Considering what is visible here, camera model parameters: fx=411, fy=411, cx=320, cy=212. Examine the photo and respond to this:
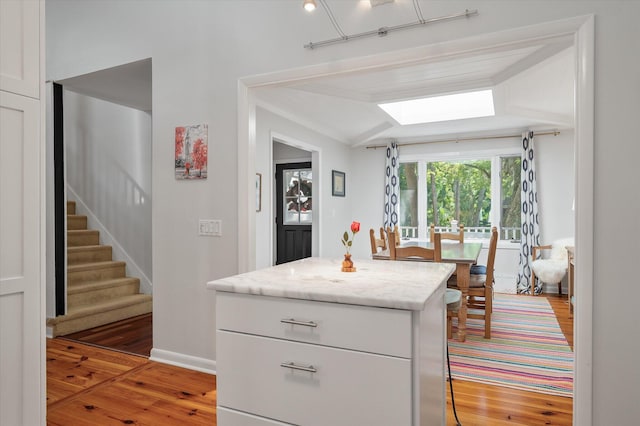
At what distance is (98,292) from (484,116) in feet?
16.7

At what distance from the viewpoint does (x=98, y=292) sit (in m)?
4.41

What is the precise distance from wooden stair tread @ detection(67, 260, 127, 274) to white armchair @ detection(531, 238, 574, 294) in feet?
17.5

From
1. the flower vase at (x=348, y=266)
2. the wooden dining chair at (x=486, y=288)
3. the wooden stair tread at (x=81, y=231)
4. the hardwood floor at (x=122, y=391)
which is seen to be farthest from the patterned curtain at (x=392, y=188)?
the flower vase at (x=348, y=266)

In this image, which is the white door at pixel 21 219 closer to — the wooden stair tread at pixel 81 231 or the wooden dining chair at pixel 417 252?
the wooden dining chair at pixel 417 252

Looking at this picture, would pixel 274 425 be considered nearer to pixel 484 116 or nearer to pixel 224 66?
pixel 224 66

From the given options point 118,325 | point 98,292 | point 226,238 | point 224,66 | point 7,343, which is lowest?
point 118,325

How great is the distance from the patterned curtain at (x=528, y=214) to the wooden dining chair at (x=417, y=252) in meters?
3.13

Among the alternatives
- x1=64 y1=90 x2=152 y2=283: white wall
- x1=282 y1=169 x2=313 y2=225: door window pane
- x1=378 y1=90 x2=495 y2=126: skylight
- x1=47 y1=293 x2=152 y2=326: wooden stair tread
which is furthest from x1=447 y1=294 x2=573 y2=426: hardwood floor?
x1=282 y1=169 x2=313 y2=225: door window pane

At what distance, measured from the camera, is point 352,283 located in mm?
1698

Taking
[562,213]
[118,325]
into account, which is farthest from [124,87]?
[562,213]

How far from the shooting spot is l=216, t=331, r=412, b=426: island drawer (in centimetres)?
139

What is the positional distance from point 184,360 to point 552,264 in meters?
4.71

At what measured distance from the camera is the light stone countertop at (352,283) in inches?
56.3

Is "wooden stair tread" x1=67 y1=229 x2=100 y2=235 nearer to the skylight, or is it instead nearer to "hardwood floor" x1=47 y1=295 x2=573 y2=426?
"hardwood floor" x1=47 y1=295 x2=573 y2=426
